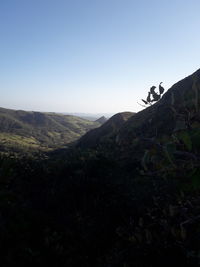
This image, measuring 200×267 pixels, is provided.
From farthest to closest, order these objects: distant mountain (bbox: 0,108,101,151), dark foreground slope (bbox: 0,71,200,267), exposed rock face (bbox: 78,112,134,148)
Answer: distant mountain (bbox: 0,108,101,151)
exposed rock face (bbox: 78,112,134,148)
dark foreground slope (bbox: 0,71,200,267)

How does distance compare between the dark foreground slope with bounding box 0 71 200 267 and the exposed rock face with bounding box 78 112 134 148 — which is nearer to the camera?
the dark foreground slope with bounding box 0 71 200 267

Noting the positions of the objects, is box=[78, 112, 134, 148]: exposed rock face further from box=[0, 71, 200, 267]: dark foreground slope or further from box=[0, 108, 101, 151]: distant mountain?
box=[0, 108, 101, 151]: distant mountain

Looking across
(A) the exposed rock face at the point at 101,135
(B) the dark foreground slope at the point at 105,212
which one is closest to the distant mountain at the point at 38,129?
(A) the exposed rock face at the point at 101,135

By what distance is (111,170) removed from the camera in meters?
14.0

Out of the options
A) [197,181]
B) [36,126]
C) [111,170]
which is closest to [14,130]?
[36,126]

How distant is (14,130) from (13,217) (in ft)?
476

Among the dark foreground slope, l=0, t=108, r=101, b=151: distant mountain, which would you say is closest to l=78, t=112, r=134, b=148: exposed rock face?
the dark foreground slope

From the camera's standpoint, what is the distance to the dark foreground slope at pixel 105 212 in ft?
17.4

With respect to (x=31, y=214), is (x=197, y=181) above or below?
above

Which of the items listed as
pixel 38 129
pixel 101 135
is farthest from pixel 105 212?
pixel 38 129

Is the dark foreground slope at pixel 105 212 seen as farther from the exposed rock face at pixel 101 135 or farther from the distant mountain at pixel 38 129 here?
the distant mountain at pixel 38 129

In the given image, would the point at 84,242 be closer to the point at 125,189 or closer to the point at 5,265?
the point at 5,265

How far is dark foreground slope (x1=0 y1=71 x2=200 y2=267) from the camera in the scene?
5.31 metres

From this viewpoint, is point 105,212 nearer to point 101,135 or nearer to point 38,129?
point 101,135
